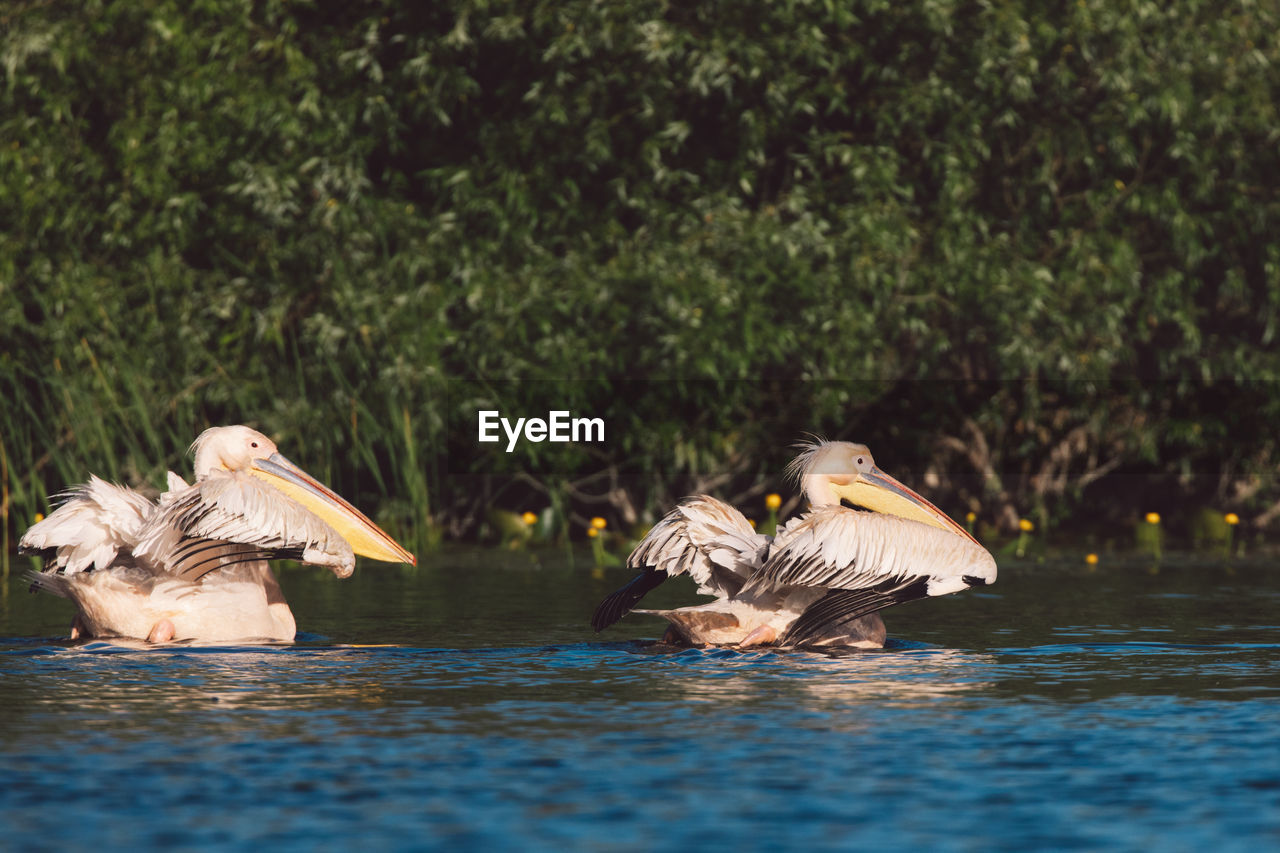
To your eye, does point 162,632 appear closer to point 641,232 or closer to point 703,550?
point 703,550

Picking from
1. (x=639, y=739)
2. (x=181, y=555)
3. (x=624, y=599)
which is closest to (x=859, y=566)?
(x=624, y=599)

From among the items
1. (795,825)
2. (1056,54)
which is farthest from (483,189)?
(795,825)

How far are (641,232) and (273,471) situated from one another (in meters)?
7.34

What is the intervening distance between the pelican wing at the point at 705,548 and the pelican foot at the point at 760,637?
271 mm

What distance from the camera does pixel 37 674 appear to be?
8.56 meters

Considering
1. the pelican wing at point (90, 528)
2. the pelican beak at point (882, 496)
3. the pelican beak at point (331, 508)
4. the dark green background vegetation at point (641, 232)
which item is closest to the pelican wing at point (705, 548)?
the pelican beak at point (882, 496)

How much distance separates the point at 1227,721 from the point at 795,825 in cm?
242

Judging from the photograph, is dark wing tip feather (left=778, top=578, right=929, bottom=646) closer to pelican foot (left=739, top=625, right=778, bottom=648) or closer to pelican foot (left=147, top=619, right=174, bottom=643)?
pelican foot (left=739, top=625, right=778, bottom=648)

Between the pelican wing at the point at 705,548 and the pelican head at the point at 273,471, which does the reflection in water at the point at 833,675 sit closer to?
the pelican wing at the point at 705,548

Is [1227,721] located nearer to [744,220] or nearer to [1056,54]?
[744,220]

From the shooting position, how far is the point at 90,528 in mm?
9484

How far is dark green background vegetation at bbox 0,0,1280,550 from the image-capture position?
54.6ft

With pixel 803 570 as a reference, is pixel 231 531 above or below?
above

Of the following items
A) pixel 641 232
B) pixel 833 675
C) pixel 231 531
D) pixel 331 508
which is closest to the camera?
pixel 833 675
